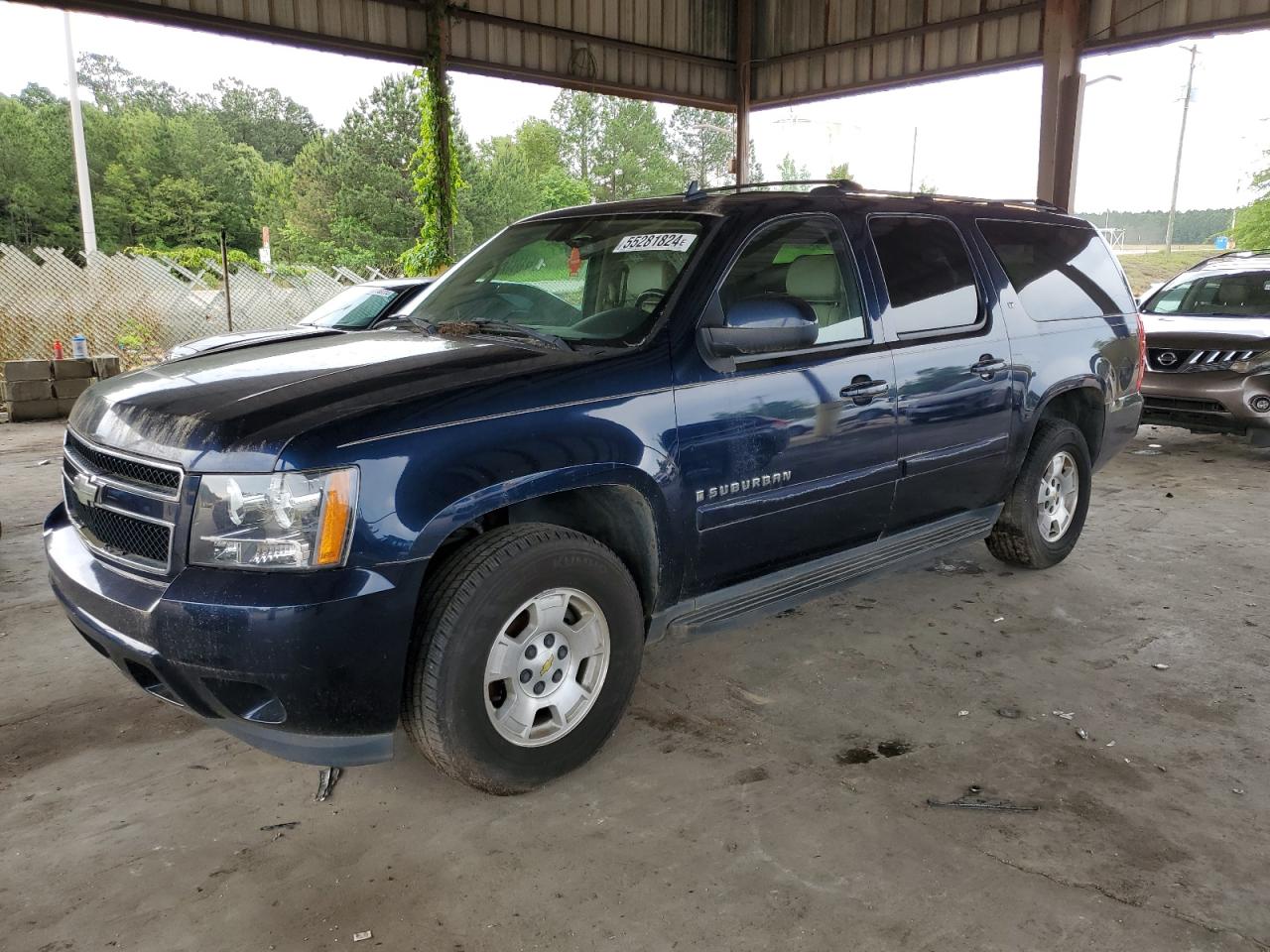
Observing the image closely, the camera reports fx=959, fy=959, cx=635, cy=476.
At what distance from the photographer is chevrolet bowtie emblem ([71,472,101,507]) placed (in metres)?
2.87

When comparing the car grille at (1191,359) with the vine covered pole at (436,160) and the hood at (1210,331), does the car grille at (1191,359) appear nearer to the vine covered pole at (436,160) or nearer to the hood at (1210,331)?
the hood at (1210,331)

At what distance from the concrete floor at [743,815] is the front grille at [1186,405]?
4094mm

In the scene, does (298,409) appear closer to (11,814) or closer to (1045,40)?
(11,814)

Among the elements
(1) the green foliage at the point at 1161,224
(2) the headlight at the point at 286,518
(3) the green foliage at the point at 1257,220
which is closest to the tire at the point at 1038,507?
(2) the headlight at the point at 286,518

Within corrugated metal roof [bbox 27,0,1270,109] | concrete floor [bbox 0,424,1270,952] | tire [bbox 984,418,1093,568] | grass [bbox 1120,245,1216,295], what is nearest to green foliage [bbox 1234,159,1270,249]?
grass [bbox 1120,245,1216,295]

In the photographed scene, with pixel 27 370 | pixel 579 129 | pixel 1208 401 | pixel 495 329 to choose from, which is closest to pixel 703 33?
pixel 1208 401

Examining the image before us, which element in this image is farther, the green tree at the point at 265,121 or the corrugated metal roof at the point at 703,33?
the green tree at the point at 265,121

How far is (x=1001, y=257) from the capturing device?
14.9 feet

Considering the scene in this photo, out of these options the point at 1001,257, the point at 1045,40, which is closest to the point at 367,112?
the point at 1045,40

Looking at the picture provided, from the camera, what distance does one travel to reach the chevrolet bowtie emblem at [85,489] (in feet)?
9.41

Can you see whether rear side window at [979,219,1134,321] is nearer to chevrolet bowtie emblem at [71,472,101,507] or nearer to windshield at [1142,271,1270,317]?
chevrolet bowtie emblem at [71,472,101,507]

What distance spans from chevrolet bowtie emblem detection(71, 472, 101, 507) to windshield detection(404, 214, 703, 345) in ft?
4.43

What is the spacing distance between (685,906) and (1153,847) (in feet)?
4.44

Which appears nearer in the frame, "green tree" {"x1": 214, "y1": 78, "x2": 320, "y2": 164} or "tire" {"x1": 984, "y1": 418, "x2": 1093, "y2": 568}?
"tire" {"x1": 984, "y1": 418, "x2": 1093, "y2": 568}
